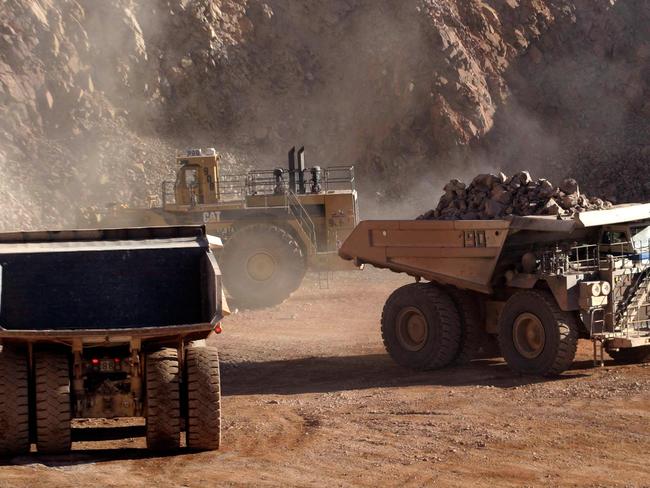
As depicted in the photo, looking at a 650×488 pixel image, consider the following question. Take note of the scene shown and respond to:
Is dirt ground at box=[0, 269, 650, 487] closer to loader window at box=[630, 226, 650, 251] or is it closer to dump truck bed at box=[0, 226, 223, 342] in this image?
dump truck bed at box=[0, 226, 223, 342]

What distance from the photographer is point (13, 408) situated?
10.5 metres

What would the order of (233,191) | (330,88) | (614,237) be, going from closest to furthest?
(614,237) → (233,191) → (330,88)

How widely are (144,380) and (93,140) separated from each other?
24746 mm

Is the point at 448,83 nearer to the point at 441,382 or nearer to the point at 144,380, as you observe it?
the point at 441,382

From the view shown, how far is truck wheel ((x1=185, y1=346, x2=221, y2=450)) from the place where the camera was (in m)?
10.8

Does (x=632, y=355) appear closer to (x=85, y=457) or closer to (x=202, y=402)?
(x=202, y=402)

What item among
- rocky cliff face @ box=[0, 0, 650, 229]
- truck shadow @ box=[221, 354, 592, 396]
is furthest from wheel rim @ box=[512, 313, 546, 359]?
rocky cliff face @ box=[0, 0, 650, 229]

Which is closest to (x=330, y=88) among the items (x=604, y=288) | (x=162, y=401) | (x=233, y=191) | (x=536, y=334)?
(x=233, y=191)

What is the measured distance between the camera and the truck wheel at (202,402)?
424 inches

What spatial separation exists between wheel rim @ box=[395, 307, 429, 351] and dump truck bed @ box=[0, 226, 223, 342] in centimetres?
541

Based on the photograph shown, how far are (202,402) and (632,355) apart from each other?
7.12m

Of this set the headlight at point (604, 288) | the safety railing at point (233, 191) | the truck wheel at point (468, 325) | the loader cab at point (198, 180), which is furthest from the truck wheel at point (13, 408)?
the loader cab at point (198, 180)

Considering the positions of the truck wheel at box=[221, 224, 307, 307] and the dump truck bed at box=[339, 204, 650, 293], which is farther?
the truck wheel at box=[221, 224, 307, 307]

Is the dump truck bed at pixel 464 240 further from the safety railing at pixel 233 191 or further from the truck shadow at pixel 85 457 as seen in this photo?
the safety railing at pixel 233 191
